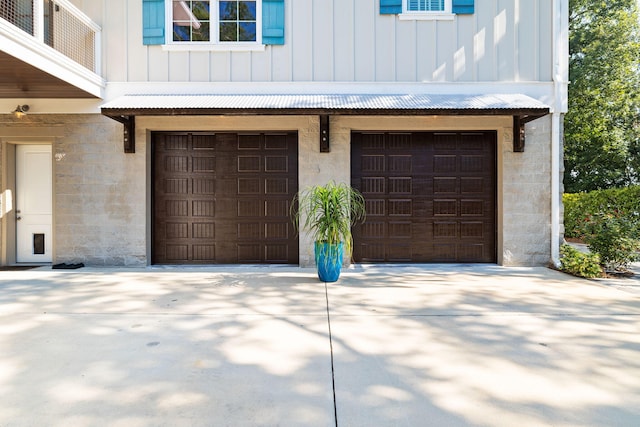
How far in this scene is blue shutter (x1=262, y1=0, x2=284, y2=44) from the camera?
691 centimetres

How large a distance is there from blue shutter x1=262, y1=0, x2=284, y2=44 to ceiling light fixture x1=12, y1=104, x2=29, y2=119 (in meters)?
4.50

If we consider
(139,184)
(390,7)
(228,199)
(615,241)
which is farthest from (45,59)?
(615,241)

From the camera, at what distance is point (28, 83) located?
619cm

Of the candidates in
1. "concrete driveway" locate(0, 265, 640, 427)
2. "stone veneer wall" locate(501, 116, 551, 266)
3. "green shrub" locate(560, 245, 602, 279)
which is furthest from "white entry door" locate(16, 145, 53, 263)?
"green shrub" locate(560, 245, 602, 279)

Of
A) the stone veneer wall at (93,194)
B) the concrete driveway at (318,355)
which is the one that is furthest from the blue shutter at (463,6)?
the stone veneer wall at (93,194)

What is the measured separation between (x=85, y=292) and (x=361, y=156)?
4960 millimetres

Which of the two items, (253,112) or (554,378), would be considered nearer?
(554,378)

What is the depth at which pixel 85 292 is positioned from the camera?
5.12 meters

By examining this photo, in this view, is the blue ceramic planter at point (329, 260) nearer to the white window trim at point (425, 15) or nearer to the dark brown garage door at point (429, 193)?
the dark brown garage door at point (429, 193)

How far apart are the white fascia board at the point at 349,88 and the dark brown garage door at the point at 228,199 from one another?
2.63 ft

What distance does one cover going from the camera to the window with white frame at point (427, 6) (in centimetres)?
693

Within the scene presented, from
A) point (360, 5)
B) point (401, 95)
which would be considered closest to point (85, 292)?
point (401, 95)

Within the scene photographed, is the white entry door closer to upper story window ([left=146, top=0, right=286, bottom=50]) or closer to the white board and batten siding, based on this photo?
the white board and batten siding

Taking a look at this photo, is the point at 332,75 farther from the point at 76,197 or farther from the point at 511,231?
the point at 76,197
